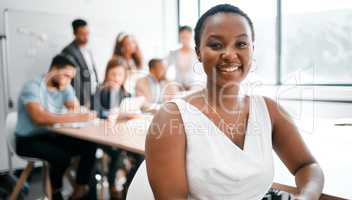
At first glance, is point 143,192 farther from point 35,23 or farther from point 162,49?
point 162,49

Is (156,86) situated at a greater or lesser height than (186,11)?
lesser

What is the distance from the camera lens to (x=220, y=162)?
0.89m

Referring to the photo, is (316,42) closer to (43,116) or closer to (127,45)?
(127,45)

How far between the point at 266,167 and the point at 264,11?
390 cm

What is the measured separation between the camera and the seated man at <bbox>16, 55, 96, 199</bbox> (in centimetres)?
252

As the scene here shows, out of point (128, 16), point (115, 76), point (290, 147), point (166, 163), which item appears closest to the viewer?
point (166, 163)

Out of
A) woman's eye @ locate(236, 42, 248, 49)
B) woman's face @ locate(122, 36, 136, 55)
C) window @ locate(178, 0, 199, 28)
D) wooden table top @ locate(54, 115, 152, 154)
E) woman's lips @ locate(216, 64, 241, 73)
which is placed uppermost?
window @ locate(178, 0, 199, 28)

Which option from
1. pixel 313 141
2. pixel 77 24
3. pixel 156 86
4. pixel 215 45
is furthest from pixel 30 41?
pixel 215 45

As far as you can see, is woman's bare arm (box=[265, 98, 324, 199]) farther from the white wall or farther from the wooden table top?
the white wall

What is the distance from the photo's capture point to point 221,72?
3.21 feet

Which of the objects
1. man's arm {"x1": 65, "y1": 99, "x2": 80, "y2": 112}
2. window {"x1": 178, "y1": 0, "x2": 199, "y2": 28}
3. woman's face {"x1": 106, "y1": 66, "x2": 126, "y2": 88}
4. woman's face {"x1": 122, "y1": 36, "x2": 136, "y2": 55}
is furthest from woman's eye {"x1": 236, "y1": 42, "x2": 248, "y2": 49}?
window {"x1": 178, "y1": 0, "x2": 199, "y2": 28}

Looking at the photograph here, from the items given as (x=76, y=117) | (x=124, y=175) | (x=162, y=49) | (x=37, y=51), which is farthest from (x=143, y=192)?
(x=162, y=49)

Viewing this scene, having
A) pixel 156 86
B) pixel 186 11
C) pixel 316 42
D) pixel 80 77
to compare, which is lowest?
pixel 156 86

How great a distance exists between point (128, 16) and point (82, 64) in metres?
1.20
